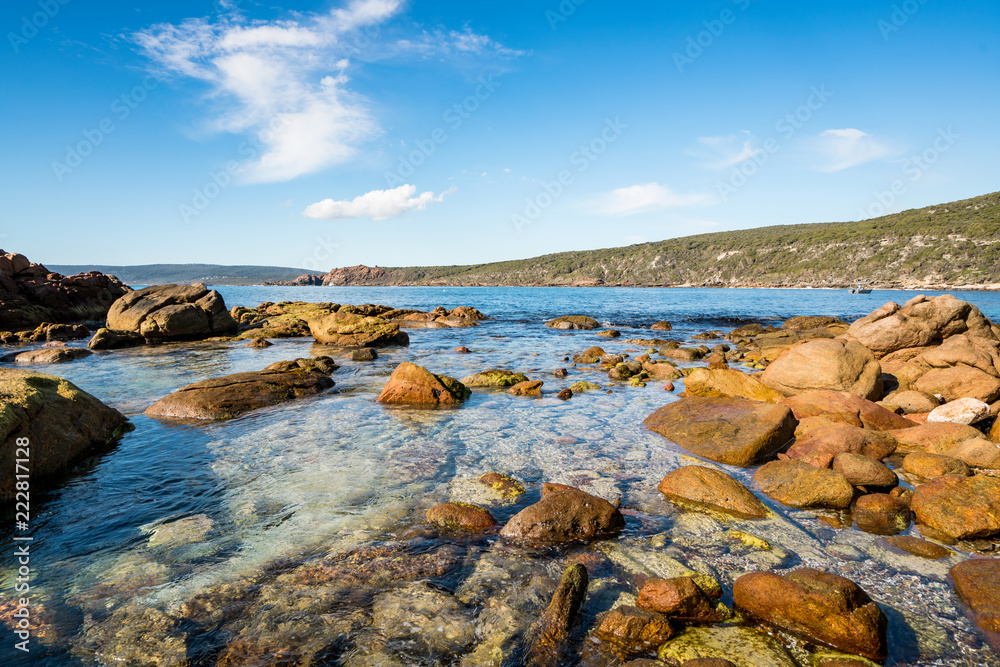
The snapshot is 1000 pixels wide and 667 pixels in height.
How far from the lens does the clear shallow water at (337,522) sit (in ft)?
13.8

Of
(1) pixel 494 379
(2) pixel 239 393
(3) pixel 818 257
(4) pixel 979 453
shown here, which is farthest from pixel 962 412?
(3) pixel 818 257

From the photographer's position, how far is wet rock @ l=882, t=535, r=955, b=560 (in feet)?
17.7

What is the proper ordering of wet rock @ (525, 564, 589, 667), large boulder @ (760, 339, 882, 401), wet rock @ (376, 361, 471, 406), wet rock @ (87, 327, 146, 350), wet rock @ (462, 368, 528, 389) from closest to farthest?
wet rock @ (525, 564, 589, 667)
large boulder @ (760, 339, 882, 401)
wet rock @ (376, 361, 471, 406)
wet rock @ (462, 368, 528, 389)
wet rock @ (87, 327, 146, 350)

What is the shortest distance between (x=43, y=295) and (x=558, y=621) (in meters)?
44.9

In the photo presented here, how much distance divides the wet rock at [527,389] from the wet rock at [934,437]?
8.39m

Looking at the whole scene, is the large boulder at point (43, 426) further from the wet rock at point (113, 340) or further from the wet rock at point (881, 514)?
the wet rock at point (113, 340)

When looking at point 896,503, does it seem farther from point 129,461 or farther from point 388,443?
point 129,461

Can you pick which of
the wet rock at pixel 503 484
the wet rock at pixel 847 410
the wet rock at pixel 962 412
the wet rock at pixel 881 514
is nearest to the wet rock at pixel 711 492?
the wet rock at pixel 881 514

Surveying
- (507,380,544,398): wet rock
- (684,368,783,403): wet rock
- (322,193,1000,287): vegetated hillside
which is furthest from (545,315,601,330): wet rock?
(322,193,1000,287): vegetated hillside

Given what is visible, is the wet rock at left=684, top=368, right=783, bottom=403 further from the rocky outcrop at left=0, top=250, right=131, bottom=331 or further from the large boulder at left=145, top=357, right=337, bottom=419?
the rocky outcrop at left=0, top=250, right=131, bottom=331

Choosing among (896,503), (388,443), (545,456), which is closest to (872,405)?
(896,503)

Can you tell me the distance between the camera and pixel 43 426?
7617 millimetres

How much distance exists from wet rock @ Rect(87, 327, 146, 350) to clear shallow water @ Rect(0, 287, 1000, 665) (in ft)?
45.2

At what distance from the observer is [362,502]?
687cm
